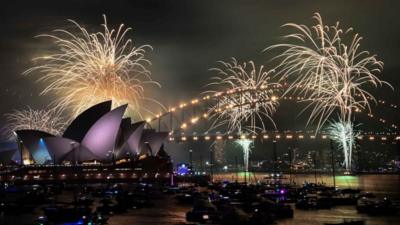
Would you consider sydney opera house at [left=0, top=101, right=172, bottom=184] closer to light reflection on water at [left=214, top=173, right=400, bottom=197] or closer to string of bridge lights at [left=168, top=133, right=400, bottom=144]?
light reflection on water at [left=214, top=173, right=400, bottom=197]

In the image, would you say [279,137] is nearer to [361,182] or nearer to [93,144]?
[361,182]

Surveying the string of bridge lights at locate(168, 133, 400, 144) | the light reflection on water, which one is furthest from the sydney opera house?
the string of bridge lights at locate(168, 133, 400, 144)

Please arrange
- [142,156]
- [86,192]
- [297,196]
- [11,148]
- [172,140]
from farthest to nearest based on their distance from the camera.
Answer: [172,140], [11,148], [142,156], [86,192], [297,196]

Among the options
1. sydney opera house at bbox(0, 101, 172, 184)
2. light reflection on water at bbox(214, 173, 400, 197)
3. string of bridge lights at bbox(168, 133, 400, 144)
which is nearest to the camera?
light reflection on water at bbox(214, 173, 400, 197)

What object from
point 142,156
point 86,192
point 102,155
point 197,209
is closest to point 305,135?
point 142,156

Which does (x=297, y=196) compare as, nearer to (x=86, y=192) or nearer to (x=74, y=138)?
(x=86, y=192)

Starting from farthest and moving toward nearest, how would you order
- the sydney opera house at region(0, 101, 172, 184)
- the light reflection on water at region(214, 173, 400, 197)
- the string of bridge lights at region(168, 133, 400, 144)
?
the string of bridge lights at region(168, 133, 400, 144), the sydney opera house at region(0, 101, 172, 184), the light reflection on water at region(214, 173, 400, 197)

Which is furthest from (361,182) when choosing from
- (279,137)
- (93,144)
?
(93,144)

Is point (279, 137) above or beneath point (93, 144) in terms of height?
above
